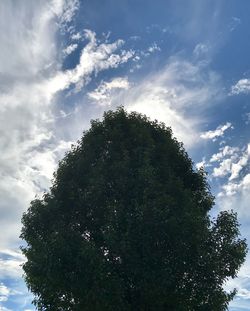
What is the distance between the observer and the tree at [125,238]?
24.5 m

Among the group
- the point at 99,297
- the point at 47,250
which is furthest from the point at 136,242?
the point at 47,250

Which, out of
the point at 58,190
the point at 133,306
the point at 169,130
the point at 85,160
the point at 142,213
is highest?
the point at 169,130

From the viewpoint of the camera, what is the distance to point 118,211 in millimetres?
25656

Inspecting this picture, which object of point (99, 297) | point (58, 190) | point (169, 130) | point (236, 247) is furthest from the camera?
point (169, 130)

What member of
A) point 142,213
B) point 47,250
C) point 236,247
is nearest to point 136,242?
point 142,213

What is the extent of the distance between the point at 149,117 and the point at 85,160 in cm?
746

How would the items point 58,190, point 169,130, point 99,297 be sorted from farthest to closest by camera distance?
point 169,130 < point 58,190 < point 99,297

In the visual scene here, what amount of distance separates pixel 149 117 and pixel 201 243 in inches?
481

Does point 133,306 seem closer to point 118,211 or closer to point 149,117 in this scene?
point 118,211

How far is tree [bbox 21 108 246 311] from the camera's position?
80.4 ft

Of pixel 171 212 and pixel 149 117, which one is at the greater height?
pixel 149 117

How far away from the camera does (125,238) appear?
24391mm

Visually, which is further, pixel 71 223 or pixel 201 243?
pixel 71 223

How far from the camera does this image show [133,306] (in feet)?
83.2
